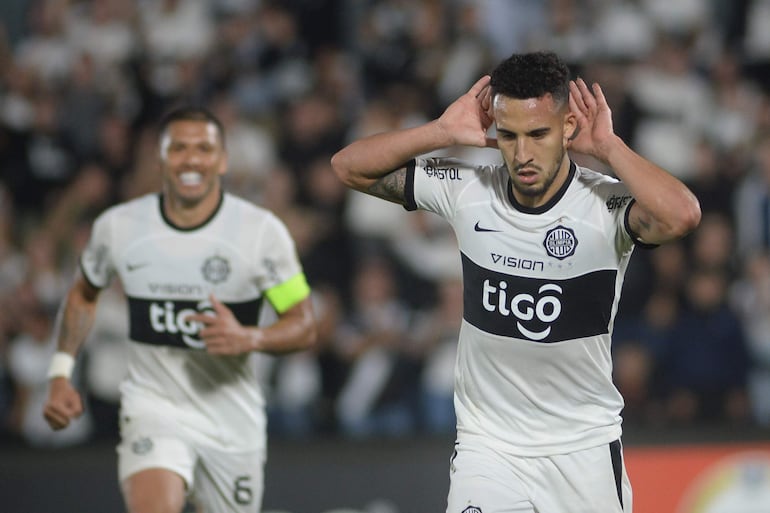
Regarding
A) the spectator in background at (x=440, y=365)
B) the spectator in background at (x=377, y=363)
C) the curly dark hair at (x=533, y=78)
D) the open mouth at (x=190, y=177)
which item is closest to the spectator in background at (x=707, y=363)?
the spectator in background at (x=440, y=365)

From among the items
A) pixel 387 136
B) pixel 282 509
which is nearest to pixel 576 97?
pixel 387 136

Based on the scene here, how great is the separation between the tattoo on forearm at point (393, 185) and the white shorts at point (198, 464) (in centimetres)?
184

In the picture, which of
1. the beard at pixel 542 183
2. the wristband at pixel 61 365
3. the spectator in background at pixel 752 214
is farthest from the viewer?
the spectator in background at pixel 752 214

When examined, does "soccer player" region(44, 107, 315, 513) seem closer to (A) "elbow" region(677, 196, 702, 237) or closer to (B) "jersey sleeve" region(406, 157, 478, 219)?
(B) "jersey sleeve" region(406, 157, 478, 219)

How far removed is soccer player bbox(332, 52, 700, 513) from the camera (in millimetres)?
5102

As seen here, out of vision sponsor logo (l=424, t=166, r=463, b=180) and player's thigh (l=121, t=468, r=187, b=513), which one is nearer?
vision sponsor logo (l=424, t=166, r=463, b=180)

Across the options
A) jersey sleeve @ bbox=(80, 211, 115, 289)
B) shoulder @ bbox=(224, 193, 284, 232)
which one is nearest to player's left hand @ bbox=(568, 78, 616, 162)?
shoulder @ bbox=(224, 193, 284, 232)

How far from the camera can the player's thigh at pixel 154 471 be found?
6.03m

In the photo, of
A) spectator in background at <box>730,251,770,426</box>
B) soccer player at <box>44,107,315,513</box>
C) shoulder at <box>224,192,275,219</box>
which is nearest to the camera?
soccer player at <box>44,107,315,513</box>

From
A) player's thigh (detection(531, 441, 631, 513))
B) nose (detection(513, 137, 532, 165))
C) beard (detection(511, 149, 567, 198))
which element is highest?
nose (detection(513, 137, 532, 165))

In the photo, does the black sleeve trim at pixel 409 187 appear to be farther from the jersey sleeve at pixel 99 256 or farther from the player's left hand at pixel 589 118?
the jersey sleeve at pixel 99 256

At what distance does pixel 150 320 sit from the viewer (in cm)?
654

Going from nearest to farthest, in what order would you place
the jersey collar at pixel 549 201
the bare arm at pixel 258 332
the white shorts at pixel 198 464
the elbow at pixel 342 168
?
1. the jersey collar at pixel 549 201
2. the elbow at pixel 342 168
3. the bare arm at pixel 258 332
4. the white shorts at pixel 198 464

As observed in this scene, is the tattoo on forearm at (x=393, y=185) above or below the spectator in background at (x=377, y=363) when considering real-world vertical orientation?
above
